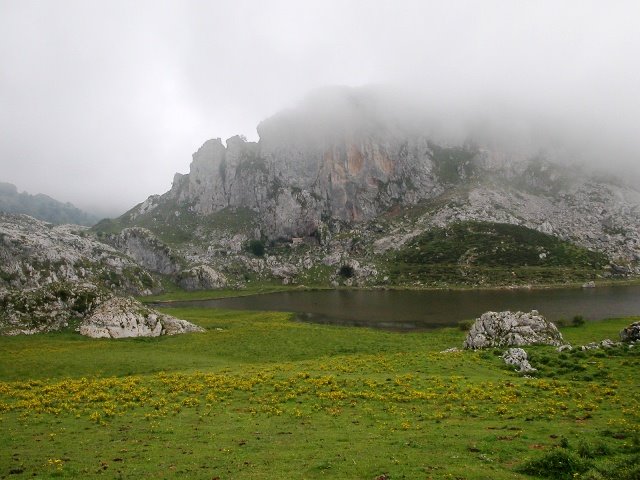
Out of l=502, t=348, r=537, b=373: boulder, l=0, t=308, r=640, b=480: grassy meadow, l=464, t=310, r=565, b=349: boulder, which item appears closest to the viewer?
l=0, t=308, r=640, b=480: grassy meadow

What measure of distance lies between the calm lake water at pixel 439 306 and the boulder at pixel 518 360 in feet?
163

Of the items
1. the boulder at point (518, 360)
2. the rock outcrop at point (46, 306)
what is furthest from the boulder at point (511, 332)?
the rock outcrop at point (46, 306)

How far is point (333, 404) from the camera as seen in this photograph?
30.8 metres

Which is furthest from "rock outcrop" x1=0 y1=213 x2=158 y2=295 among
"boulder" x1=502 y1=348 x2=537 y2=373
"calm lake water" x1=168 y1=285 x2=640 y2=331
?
"boulder" x1=502 y1=348 x2=537 y2=373

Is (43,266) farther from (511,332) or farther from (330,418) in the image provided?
(511,332)

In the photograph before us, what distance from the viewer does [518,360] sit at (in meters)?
42.4

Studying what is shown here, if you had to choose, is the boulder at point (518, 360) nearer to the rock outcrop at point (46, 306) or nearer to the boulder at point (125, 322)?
the boulder at point (125, 322)

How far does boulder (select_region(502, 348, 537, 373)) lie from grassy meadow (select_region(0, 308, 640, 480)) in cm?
119

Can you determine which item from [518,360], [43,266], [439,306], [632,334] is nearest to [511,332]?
[632,334]

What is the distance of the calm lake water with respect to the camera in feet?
340

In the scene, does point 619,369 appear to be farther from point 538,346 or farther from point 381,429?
point 381,429

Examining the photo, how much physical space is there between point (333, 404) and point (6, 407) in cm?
2502

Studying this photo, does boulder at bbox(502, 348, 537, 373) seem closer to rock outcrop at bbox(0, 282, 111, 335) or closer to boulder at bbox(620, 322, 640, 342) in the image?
boulder at bbox(620, 322, 640, 342)

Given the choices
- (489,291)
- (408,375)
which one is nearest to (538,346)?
(408,375)
